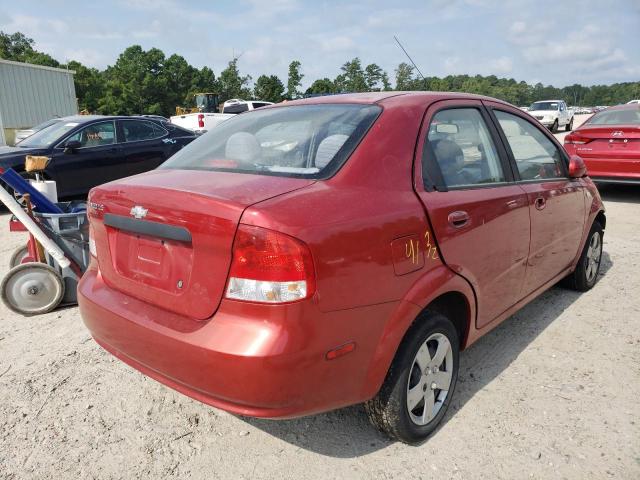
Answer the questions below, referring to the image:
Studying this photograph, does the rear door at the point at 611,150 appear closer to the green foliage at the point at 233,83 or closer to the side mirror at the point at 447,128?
the side mirror at the point at 447,128

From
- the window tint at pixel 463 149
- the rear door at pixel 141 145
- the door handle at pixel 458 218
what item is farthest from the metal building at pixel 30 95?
the door handle at pixel 458 218

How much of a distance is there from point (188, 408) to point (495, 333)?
2.26 metres

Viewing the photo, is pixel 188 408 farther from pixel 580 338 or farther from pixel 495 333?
pixel 580 338

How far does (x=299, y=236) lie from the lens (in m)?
1.90

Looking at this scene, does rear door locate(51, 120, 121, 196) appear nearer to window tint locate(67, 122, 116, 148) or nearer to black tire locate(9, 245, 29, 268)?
window tint locate(67, 122, 116, 148)

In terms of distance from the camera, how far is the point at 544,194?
3469 mm

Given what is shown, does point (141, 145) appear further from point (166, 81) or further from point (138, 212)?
point (166, 81)

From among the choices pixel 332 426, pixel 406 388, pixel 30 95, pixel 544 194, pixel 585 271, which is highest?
pixel 30 95

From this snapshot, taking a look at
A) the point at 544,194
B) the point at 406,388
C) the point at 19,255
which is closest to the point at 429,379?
the point at 406,388

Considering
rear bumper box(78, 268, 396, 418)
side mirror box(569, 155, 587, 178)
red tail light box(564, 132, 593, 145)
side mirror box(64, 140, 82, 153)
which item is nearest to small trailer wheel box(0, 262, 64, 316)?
rear bumper box(78, 268, 396, 418)

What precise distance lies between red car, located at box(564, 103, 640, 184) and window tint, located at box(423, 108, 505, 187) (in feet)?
20.3

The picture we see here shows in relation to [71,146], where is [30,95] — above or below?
above

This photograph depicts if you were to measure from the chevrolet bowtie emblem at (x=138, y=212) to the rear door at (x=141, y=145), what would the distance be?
6860 mm

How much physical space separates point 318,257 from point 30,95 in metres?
19.8
